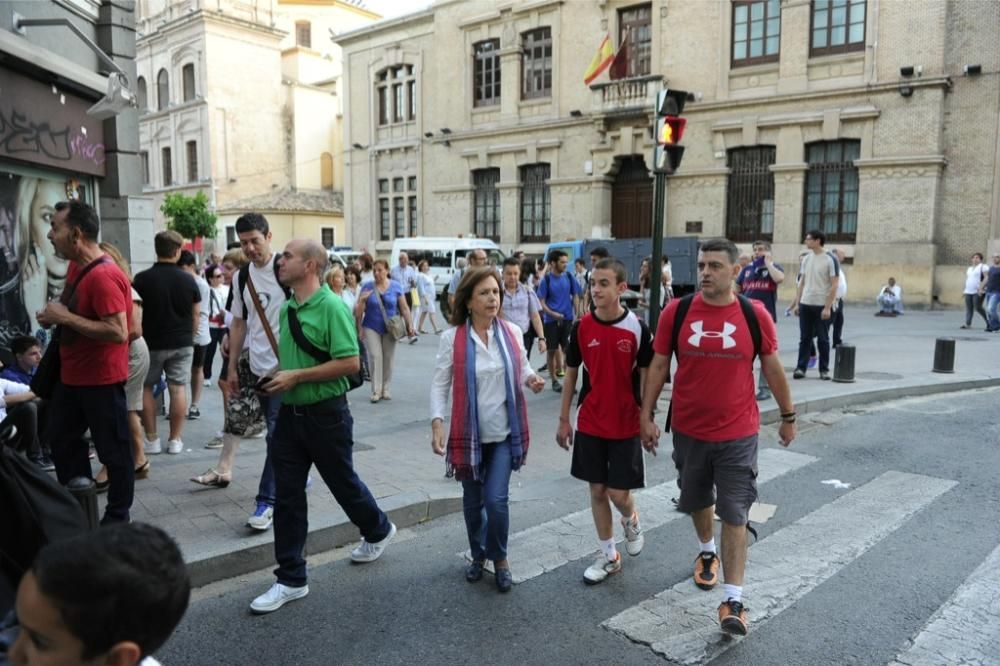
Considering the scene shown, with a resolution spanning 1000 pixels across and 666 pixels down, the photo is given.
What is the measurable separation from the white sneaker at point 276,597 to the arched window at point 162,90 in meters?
52.3

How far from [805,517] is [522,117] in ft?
87.9

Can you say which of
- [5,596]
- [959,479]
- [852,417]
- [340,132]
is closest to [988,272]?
[852,417]

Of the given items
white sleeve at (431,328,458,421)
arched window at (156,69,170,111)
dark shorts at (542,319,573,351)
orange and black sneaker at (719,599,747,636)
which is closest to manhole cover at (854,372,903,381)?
dark shorts at (542,319,573,351)

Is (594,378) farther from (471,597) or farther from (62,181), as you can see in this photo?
(62,181)

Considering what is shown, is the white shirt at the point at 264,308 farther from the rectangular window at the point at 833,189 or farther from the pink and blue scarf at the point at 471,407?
the rectangular window at the point at 833,189

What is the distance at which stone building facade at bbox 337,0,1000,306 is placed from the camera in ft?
69.1

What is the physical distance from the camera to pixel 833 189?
23016 mm

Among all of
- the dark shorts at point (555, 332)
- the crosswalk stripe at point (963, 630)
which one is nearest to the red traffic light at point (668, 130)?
the dark shorts at point (555, 332)

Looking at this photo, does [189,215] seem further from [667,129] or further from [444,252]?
[667,129]

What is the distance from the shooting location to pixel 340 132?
51.4 meters

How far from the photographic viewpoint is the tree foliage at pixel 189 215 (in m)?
41.3

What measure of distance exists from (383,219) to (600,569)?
3327 centimetres

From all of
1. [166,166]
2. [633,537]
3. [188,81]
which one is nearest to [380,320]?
[633,537]

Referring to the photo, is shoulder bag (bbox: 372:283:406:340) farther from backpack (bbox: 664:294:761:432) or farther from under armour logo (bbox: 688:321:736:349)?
under armour logo (bbox: 688:321:736:349)
